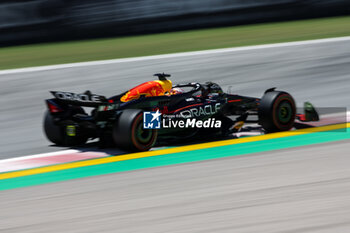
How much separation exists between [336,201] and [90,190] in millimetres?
2314

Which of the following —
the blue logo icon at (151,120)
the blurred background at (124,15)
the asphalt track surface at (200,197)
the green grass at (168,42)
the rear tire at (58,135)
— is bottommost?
the asphalt track surface at (200,197)

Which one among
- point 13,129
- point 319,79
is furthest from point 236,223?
point 319,79

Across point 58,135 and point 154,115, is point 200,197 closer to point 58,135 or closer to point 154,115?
point 154,115

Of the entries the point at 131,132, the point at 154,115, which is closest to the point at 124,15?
the point at 154,115

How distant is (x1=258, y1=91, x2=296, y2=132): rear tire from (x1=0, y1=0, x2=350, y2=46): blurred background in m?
8.26

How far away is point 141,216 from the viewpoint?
189 inches

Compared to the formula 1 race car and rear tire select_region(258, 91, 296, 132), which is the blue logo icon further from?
rear tire select_region(258, 91, 296, 132)

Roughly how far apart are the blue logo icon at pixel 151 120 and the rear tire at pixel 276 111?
154cm

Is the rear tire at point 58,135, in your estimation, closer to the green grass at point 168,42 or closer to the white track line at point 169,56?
the white track line at point 169,56

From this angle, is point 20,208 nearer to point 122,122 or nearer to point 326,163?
point 122,122

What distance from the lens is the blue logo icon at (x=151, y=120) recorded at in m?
6.96

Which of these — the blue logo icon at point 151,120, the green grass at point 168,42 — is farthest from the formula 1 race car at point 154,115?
the green grass at point 168,42

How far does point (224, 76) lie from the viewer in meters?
12.2

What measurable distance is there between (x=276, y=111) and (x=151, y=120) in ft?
6.03
